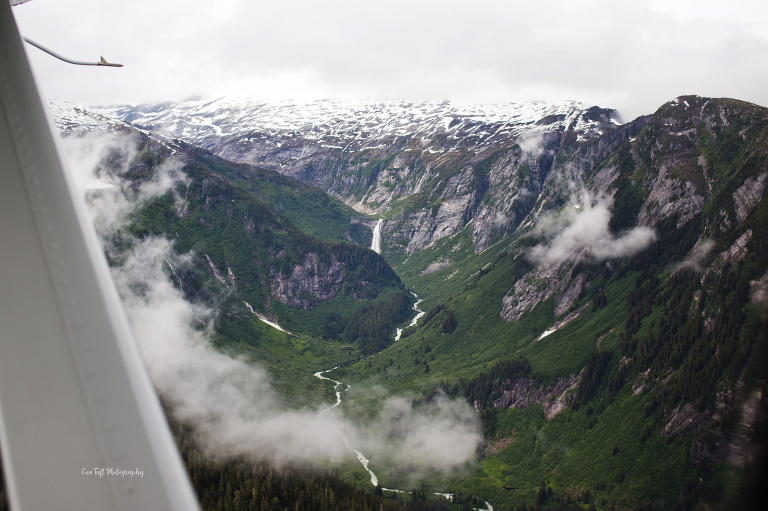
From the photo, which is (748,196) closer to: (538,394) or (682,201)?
(682,201)

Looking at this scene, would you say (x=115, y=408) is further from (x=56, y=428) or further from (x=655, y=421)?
(x=655, y=421)

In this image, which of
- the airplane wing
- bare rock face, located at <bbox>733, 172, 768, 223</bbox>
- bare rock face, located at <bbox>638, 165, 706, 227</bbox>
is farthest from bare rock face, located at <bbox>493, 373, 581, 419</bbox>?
the airplane wing

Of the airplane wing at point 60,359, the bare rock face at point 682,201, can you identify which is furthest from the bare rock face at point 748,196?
the airplane wing at point 60,359

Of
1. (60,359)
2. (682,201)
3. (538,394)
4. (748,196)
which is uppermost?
(60,359)

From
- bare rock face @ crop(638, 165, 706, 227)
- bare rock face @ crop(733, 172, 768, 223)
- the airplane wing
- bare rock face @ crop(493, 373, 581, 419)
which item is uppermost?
the airplane wing

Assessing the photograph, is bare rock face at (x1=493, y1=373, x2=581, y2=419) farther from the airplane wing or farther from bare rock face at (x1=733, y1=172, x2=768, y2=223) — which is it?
the airplane wing

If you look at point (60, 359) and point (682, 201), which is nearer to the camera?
point (60, 359)

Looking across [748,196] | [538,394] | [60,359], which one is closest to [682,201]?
[748,196]

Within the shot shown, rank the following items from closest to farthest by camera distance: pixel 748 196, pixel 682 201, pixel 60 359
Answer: pixel 60 359
pixel 748 196
pixel 682 201
